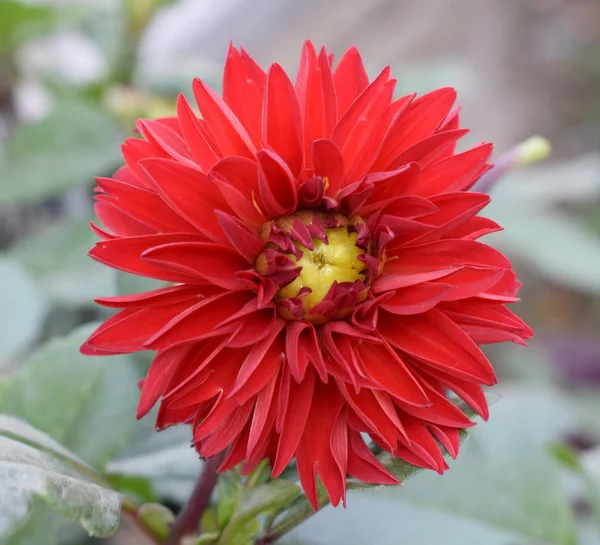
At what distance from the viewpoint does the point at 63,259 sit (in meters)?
0.72

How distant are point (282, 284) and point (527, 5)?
2.15 metres

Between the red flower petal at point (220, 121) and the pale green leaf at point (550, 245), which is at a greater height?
the red flower petal at point (220, 121)

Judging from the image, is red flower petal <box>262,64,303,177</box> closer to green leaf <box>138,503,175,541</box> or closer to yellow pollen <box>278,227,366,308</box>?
yellow pollen <box>278,227,366,308</box>

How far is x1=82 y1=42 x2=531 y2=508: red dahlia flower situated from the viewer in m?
0.28

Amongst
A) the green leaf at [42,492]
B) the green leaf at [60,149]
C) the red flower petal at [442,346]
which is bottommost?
the red flower petal at [442,346]

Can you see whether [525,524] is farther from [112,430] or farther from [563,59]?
[563,59]

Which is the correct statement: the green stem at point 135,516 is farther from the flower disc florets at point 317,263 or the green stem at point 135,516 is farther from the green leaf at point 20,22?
the green leaf at point 20,22

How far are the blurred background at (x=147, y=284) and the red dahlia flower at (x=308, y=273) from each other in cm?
15

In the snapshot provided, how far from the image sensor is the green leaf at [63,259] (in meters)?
0.68

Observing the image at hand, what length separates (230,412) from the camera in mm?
280

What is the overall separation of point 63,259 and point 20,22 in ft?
1.03

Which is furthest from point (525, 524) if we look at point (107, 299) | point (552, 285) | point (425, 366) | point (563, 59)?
point (563, 59)

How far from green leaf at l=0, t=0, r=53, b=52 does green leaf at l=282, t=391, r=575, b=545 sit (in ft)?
2.18

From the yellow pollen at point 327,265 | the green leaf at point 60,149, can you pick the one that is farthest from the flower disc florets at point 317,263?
the green leaf at point 60,149
